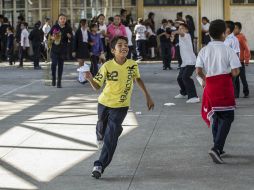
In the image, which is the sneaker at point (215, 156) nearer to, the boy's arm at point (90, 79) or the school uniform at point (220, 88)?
the school uniform at point (220, 88)

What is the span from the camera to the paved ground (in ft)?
25.1

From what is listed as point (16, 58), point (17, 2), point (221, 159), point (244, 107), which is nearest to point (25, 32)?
point (16, 58)

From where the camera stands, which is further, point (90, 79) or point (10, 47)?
point (10, 47)

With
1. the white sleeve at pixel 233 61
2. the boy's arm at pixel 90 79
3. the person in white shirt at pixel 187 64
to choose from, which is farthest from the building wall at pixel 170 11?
the boy's arm at pixel 90 79

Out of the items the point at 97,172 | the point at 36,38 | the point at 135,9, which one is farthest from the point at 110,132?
the point at 135,9

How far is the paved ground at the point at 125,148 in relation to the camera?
7656mm

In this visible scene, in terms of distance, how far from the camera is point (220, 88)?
8.47 m

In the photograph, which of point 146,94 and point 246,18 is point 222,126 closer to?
point 146,94

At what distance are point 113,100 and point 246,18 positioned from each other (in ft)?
75.5

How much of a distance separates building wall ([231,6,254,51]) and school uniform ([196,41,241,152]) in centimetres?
2172

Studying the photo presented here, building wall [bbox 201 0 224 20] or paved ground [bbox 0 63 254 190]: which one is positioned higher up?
building wall [bbox 201 0 224 20]

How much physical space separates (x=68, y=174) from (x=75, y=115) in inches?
189

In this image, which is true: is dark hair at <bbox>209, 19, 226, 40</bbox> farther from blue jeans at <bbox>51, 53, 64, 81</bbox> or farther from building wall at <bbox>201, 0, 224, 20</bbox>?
building wall at <bbox>201, 0, 224, 20</bbox>

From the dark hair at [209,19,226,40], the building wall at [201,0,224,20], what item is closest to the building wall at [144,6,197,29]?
the building wall at [201,0,224,20]
